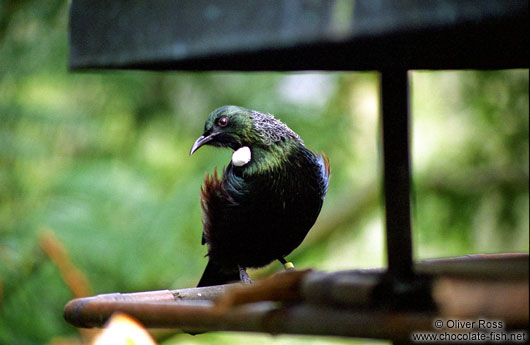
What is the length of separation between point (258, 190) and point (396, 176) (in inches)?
32.2

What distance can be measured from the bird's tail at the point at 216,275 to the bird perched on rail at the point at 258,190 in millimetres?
132

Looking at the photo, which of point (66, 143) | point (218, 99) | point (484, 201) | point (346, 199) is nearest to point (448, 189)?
point (484, 201)

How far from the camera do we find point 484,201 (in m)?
4.72

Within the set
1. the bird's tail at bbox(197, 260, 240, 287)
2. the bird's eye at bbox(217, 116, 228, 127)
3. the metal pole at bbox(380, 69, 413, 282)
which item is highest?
the bird's eye at bbox(217, 116, 228, 127)

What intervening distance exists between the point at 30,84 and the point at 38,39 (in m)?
0.57

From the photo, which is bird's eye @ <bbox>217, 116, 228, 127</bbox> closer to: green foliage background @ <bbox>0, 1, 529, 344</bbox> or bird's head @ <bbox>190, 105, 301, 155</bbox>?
bird's head @ <bbox>190, 105, 301, 155</bbox>

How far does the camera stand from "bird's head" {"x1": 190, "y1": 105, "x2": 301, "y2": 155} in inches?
87.7

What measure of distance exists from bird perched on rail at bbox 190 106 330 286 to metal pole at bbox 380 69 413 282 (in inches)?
29.5

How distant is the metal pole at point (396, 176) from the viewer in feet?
4.58

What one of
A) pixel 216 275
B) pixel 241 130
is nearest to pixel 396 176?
pixel 241 130

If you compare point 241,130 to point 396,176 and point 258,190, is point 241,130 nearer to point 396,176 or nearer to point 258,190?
point 258,190

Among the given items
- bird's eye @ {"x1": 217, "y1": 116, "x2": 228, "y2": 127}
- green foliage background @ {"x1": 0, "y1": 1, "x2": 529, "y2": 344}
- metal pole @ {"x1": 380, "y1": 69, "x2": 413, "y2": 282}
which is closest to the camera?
metal pole @ {"x1": 380, "y1": 69, "x2": 413, "y2": 282}
